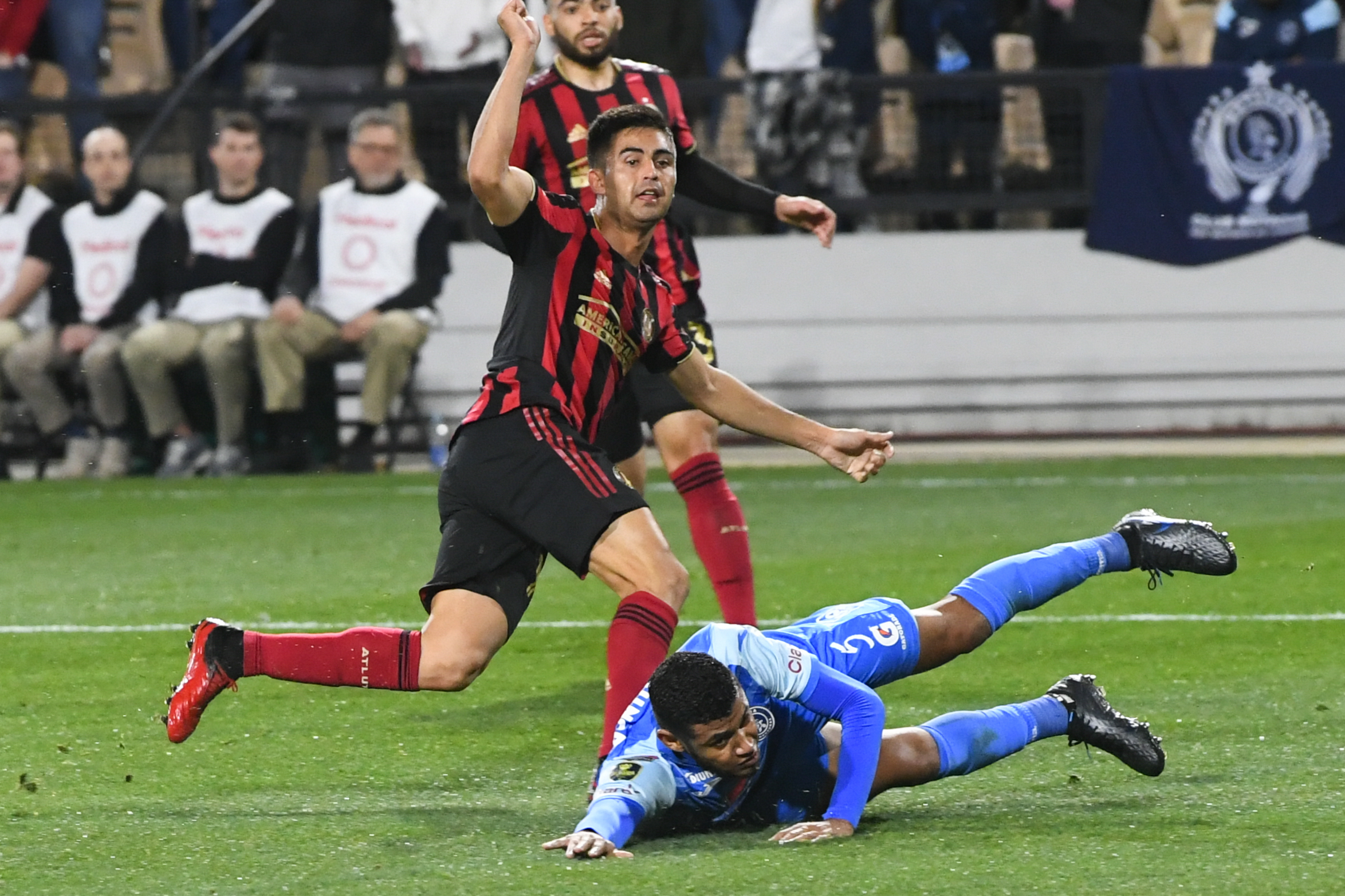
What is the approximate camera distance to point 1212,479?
1164 cm

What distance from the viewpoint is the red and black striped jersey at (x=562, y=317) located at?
17.3 ft

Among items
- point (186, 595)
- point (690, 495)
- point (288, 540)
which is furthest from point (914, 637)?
point (288, 540)

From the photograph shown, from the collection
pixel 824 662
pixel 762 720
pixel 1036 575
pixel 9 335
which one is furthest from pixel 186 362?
pixel 762 720

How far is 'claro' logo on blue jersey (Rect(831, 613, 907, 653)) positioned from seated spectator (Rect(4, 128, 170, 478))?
8739 millimetres

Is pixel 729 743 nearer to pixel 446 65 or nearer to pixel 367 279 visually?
pixel 367 279

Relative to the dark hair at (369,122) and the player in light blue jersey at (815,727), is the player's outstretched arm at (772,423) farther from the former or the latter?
the dark hair at (369,122)

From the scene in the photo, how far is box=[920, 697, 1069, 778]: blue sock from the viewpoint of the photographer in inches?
195

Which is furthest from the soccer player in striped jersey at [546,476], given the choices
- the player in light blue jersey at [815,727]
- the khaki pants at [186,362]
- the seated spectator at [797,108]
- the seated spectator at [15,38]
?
the seated spectator at [15,38]

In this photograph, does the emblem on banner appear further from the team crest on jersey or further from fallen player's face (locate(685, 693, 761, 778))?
fallen player's face (locate(685, 693, 761, 778))

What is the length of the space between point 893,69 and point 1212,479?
11.6ft

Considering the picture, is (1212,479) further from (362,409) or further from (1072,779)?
(1072,779)

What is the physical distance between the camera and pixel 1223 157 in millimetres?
12914

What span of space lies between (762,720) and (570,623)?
3.38m

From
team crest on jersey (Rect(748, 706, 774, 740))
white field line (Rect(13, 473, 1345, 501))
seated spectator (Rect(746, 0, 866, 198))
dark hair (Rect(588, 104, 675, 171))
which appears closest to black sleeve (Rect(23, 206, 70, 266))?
white field line (Rect(13, 473, 1345, 501))
